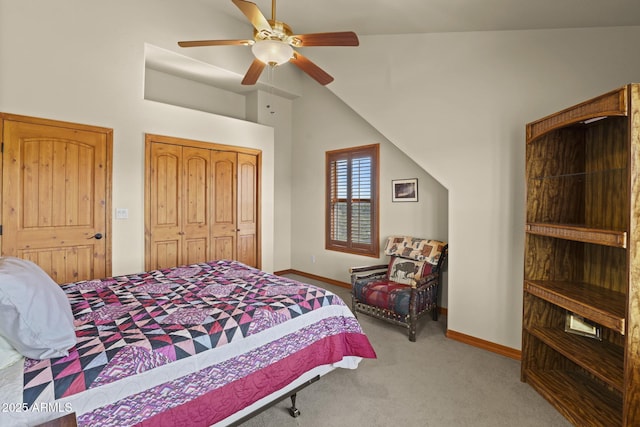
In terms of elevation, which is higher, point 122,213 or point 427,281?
point 122,213

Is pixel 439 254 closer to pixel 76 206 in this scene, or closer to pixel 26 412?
pixel 26 412

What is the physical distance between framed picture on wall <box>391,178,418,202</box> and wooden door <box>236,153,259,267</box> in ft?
6.75

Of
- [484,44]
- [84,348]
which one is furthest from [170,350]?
[484,44]

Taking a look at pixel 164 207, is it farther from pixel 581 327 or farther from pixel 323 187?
pixel 581 327

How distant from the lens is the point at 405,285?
3607mm

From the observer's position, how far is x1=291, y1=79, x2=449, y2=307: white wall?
4.11 m

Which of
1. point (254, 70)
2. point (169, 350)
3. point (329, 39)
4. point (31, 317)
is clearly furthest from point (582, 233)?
point (31, 317)

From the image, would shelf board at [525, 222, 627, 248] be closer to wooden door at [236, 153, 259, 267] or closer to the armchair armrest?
the armchair armrest

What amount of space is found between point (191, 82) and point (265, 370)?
446 centimetres

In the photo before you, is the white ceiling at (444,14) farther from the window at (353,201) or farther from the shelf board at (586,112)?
the window at (353,201)

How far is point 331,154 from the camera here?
17.4 ft

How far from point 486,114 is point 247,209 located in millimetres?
3302

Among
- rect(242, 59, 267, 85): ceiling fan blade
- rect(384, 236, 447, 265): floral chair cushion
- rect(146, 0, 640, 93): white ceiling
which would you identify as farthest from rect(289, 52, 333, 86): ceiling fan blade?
rect(384, 236, 447, 265): floral chair cushion

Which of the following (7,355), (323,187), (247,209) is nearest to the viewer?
(7,355)
